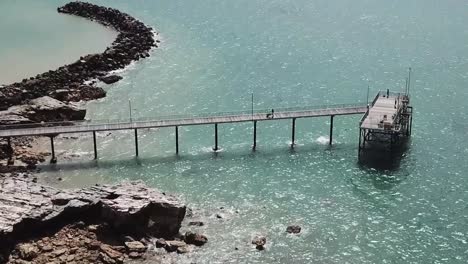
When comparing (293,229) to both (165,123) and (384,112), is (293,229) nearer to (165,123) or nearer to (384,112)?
(165,123)

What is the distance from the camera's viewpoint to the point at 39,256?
2213 inches

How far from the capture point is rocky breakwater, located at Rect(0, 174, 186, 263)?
56875mm

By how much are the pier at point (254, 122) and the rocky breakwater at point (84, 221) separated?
14.3 m

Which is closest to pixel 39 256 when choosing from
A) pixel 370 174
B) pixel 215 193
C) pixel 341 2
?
pixel 215 193

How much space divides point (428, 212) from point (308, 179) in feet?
44.6

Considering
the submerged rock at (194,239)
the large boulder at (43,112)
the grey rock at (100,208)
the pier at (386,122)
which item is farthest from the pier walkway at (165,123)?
the submerged rock at (194,239)

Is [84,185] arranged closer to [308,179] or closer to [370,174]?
[308,179]

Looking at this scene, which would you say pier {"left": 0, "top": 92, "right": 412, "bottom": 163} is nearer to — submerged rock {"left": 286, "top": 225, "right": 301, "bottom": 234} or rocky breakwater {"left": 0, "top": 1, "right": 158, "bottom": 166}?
rocky breakwater {"left": 0, "top": 1, "right": 158, "bottom": 166}

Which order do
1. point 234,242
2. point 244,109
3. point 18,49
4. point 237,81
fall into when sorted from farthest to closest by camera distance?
point 18,49 < point 237,81 < point 244,109 < point 234,242

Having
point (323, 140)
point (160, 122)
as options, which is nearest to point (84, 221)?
point (160, 122)

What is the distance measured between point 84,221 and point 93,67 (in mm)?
50046

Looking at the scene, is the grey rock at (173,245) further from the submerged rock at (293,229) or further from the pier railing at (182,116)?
the pier railing at (182,116)

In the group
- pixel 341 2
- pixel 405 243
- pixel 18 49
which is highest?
pixel 341 2

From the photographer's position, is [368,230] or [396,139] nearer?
[368,230]
